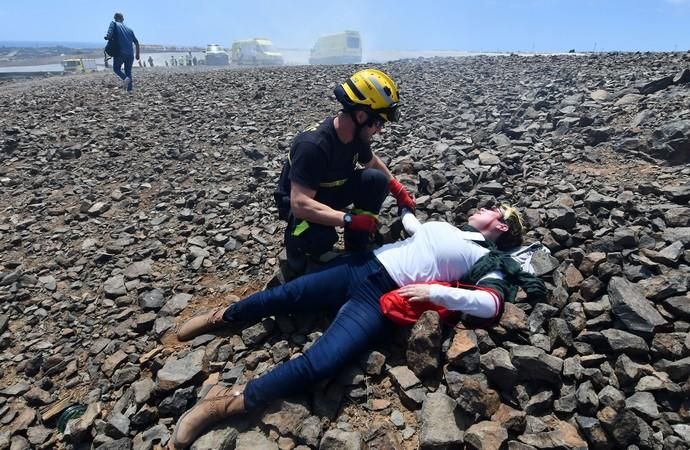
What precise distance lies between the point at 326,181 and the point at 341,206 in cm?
52

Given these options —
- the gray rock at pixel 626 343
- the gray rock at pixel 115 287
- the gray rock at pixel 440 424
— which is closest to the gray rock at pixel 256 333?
the gray rock at pixel 440 424

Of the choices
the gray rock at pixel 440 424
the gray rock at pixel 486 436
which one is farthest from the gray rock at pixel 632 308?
the gray rock at pixel 440 424

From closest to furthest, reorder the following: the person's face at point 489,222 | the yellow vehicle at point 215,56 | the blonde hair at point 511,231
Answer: the person's face at point 489,222 → the blonde hair at point 511,231 → the yellow vehicle at point 215,56

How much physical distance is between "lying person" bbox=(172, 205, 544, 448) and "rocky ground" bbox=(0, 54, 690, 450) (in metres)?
0.17

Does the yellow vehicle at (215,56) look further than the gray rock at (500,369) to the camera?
Yes

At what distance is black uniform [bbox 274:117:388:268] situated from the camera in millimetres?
4090

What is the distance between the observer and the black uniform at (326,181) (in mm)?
4090

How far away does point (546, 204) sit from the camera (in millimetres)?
5496

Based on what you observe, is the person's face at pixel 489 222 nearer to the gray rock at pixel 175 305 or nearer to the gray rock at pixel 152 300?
the gray rock at pixel 175 305

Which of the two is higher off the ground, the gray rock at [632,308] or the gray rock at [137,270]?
the gray rock at [632,308]

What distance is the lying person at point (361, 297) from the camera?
3320mm

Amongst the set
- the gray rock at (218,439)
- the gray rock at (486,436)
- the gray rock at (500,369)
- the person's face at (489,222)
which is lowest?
the gray rock at (218,439)

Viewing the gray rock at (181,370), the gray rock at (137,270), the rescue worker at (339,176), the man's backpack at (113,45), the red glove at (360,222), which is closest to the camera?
the gray rock at (181,370)

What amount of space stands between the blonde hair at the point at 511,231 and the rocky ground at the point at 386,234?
0.98 ft
